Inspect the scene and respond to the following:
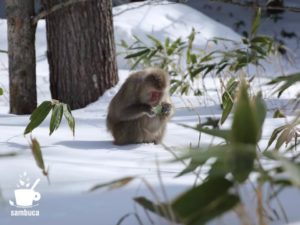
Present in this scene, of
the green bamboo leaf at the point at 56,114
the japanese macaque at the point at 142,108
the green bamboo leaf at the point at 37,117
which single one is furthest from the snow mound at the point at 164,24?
the green bamboo leaf at the point at 37,117

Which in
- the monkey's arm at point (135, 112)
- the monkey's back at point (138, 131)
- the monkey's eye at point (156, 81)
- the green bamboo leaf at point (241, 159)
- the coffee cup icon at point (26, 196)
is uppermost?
the green bamboo leaf at point (241, 159)

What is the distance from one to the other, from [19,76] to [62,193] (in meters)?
3.30

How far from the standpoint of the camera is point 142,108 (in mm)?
3619

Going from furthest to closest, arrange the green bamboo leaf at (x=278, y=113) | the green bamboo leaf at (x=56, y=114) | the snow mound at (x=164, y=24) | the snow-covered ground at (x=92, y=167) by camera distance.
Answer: the snow mound at (x=164, y=24)
the green bamboo leaf at (x=278, y=113)
the green bamboo leaf at (x=56, y=114)
the snow-covered ground at (x=92, y=167)

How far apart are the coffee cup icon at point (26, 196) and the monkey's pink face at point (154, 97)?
76.1 inches

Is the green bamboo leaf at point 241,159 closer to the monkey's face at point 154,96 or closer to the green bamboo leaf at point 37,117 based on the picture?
the green bamboo leaf at point 37,117

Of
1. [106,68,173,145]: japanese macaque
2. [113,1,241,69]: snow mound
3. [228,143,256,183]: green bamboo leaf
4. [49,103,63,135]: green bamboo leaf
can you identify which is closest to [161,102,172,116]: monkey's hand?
[106,68,173,145]: japanese macaque

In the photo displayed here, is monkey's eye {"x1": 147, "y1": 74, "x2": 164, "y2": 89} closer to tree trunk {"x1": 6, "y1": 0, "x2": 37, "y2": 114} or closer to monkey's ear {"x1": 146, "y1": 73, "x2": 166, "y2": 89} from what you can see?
monkey's ear {"x1": 146, "y1": 73, "x2": 166, "y2": 89}

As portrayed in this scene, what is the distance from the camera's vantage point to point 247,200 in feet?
4.97

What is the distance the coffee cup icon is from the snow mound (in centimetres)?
676

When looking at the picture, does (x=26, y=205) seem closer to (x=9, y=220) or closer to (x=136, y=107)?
(x=9, y=220)

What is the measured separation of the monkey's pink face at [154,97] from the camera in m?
3.61

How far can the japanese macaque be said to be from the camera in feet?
11.8

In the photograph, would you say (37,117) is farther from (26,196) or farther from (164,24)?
(164,24)
